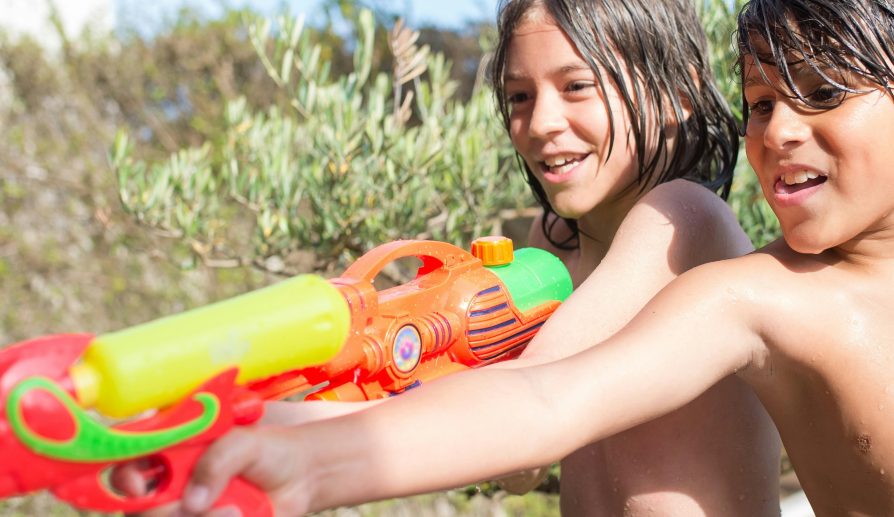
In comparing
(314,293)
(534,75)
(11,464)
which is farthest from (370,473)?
(534,75)

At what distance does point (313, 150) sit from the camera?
249 cm

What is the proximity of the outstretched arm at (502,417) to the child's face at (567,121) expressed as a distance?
578mm

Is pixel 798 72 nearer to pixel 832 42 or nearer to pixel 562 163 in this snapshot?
pixel 832 42

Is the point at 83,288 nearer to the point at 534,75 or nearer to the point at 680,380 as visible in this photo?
Result: the point at 534,75

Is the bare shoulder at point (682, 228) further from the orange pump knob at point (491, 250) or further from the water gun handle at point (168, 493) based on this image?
the water gun handle at point (168, 493)

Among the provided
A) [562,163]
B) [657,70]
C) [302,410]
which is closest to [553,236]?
[562,163]

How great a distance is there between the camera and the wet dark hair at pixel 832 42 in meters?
1.29

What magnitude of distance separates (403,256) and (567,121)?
53 cm

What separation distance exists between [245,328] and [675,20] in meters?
1.38

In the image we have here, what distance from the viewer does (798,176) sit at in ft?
4.35

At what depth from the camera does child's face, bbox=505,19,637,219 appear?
1842 millimetres

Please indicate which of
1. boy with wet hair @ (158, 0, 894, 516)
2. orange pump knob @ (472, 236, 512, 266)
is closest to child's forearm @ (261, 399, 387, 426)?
boy with wet hair @ (158, 0, 894, 516)

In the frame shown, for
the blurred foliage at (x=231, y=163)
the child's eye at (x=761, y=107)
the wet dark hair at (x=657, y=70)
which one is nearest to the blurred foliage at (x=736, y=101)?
the blurred foliage at (x=231, y=163)

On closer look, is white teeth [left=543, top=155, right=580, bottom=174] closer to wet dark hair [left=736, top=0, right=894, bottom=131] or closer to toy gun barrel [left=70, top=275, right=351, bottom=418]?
wet dark hair [left=736, top=0, right=894, bottom=131]
